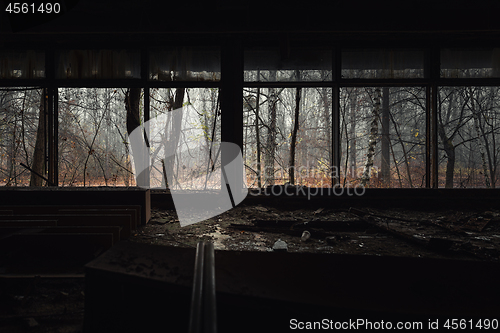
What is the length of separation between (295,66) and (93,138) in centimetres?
397

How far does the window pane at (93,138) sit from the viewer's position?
5.22 meters

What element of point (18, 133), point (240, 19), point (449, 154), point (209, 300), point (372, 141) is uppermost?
point (240, 19)

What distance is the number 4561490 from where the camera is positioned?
13.8 feet

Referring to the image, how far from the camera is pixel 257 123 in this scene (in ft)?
18.3

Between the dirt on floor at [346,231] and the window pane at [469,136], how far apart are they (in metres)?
1.21

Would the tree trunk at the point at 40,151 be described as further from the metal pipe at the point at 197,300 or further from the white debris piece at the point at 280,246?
the metal pipe at the point at 197,300

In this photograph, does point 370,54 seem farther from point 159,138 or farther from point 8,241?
point 8,241

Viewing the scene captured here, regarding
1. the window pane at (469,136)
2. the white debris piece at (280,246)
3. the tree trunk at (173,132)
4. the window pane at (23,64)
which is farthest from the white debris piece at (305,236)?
the window pane at (23,64)

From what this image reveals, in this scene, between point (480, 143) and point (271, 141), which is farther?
point (271, 141)

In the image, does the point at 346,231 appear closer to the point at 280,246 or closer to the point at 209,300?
the point at 280,246

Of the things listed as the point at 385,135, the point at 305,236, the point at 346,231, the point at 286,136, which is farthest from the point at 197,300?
the point at 385,135

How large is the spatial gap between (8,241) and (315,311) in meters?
2.64

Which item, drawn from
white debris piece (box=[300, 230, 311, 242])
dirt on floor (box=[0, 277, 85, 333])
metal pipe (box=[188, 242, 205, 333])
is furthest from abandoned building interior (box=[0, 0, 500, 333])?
metal pipe (box=[188, 242, 205, 333])

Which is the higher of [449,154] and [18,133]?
[18,133]
